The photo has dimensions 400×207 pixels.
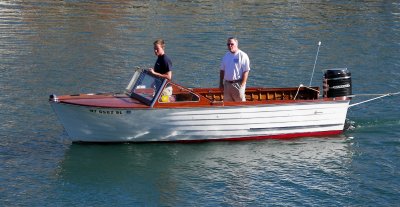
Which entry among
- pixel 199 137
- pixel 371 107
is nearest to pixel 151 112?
pixel 199 137

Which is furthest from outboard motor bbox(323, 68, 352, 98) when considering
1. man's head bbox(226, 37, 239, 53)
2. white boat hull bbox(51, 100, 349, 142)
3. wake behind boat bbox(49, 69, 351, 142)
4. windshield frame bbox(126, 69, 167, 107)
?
windshield frame bbox(126, 69, 167, 107)

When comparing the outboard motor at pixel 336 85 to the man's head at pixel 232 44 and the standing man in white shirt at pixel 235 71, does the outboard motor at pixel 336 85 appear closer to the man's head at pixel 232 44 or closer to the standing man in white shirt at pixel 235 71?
the standing man in white shirt at pixel 235 71

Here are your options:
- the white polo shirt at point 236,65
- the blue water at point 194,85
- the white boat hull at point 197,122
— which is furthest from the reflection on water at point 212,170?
the white polo shirt at point 236,65

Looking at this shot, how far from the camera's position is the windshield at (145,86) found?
16.8 m

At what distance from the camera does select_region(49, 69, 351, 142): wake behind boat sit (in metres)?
16.6

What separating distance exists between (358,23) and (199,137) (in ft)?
71.5

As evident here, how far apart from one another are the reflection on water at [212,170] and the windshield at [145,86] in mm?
1174

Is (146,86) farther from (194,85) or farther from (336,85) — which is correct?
(194,85)

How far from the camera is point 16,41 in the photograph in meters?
30.9

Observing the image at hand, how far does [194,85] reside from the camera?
23734 millimetres

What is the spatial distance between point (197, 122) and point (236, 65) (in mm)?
1608

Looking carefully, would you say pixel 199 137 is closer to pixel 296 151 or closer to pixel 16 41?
pixel 296 151

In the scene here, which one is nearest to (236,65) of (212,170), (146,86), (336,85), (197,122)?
(197,122)

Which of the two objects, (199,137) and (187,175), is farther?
(199,137)
